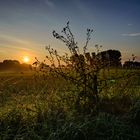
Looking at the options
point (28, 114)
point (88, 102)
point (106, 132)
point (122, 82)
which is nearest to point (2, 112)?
point (28, 114)

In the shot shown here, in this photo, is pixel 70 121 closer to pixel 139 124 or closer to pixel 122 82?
pixel 139 124

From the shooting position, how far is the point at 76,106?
851 cm

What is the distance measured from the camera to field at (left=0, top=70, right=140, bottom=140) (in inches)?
252

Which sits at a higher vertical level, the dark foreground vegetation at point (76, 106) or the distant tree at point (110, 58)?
the distant tree at point (110, 58)

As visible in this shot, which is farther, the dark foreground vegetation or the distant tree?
the distant tree

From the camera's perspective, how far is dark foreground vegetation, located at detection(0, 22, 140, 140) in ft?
21.3

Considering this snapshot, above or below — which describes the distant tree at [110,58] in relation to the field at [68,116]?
above

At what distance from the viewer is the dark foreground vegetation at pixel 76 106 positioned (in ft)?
21.3

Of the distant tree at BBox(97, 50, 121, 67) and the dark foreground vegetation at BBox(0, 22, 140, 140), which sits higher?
the distant tree at BBox(97, 50, 121, 67)

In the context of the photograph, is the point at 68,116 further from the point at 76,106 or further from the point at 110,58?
the point at 110,58

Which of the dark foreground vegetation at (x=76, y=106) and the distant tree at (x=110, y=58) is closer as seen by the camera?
the dark foreground vegetation at (x=76, y=106)

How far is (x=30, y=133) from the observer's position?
6.64 meters

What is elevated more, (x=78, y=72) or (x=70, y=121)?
(x=78, y=72)

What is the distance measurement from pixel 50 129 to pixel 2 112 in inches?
81.5
